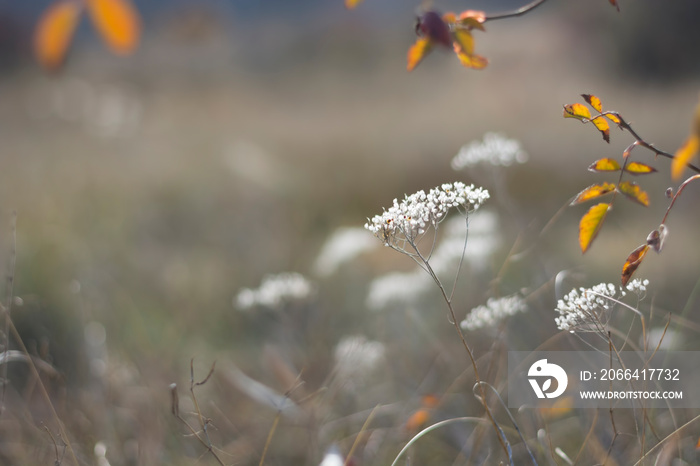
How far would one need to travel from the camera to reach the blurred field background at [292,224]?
1384mm

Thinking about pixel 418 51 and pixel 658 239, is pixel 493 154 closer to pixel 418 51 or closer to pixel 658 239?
pixel 418 51

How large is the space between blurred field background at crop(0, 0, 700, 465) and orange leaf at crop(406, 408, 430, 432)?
6 centimetres

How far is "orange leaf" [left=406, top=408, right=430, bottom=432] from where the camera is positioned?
1152 millimetres

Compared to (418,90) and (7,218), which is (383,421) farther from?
(418,90)

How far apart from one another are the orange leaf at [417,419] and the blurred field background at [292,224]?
0.21 ft

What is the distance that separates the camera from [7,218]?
8.68 feet

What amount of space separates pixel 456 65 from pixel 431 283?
176 inches

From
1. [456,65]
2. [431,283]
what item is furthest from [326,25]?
[431,283]

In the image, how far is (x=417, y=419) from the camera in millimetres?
1155

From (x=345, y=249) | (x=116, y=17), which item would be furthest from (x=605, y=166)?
(x=345, y=249)

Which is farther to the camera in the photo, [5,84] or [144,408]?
[5,84]

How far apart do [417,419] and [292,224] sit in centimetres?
176

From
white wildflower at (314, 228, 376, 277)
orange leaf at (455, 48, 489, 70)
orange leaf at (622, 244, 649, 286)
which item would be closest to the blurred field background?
white wildflower at (314, 228, 376, 277)

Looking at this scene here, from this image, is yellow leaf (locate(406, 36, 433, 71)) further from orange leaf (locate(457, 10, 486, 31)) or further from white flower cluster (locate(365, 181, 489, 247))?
white flower cluster (locate(365, 181, 489, 247))
